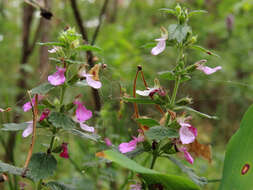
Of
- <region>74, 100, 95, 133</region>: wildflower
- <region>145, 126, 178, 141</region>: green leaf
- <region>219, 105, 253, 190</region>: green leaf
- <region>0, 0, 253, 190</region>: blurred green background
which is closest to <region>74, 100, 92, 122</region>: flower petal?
<region>74, 100, 95, 133</region>: wildflower

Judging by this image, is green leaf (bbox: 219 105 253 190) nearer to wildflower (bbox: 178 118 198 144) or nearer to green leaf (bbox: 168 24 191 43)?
wildflower (bbox: 178 118 198 144)

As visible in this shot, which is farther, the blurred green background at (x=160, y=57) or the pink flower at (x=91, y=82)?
the blurred green background at (x=160, y=57)

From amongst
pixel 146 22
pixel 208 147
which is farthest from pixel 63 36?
pixel 146 22

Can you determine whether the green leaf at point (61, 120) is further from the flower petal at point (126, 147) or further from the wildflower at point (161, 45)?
the wildflower at point (161, 45)

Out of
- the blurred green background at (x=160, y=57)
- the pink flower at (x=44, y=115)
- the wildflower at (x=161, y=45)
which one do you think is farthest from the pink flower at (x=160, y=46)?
the blurred green background at (x=160, y=57)

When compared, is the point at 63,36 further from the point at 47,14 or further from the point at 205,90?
the point at 205,90

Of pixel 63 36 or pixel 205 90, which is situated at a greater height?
pixel 63 36

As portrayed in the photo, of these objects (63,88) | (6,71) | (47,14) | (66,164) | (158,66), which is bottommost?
(66,164)
